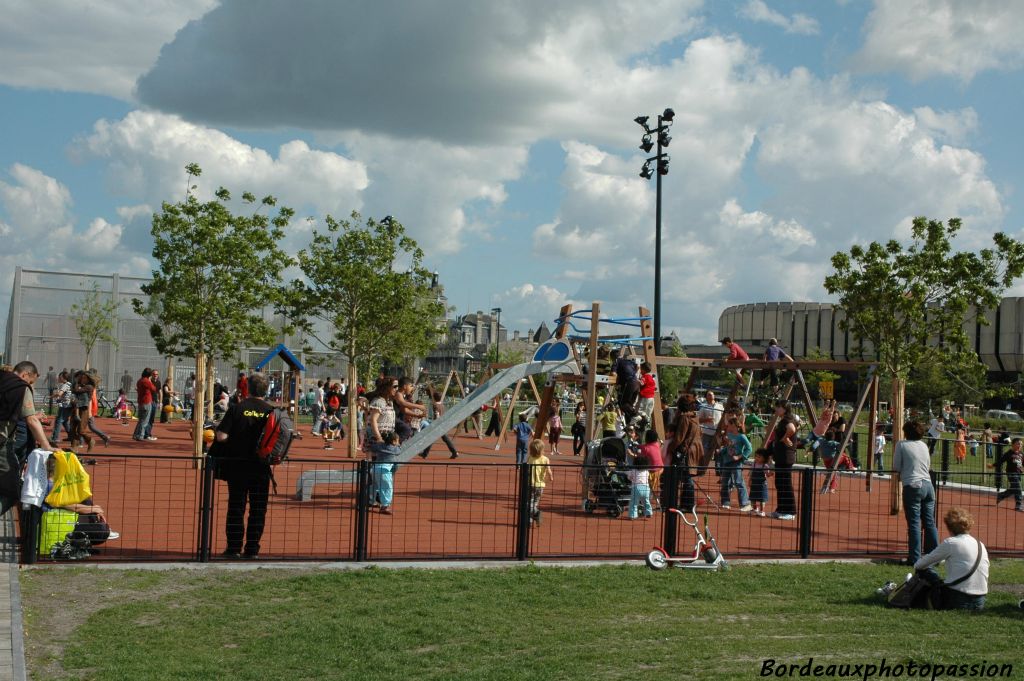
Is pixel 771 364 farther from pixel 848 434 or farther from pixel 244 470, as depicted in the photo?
pixel 244 470

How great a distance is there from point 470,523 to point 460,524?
0.41ft

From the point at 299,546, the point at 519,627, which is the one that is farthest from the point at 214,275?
the point at 519,627

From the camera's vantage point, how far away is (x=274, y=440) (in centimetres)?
1033

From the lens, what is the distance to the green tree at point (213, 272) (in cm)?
2033

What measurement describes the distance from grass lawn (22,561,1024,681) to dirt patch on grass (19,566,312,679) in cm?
2

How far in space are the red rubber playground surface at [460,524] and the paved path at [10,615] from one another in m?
0.83

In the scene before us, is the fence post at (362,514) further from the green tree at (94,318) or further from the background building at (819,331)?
the background building at (819,331)

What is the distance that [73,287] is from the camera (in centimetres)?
3975

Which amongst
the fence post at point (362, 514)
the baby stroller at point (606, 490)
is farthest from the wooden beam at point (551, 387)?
the fence post at point (362, 514)

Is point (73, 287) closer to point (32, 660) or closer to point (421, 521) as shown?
point (421, 521)

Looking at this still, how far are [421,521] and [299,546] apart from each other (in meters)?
2.44

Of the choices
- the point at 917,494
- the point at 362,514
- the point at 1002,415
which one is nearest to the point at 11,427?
the point at 362,514

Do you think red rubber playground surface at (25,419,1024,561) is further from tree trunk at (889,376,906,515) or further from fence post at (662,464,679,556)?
fence post at (662,464,679,556)

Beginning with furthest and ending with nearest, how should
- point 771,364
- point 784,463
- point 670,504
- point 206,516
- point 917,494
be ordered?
point 771,364 < point 784,463 < point 917,494 < point 670,504 < point 206,516
